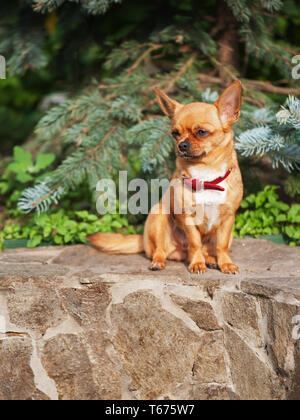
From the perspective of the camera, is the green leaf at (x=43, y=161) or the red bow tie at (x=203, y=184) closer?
the red bow tie at (x=203, y=184)

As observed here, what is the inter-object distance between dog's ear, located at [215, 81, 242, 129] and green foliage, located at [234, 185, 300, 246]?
859 millimetres

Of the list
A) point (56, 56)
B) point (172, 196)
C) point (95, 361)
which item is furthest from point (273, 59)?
point (95, 361)

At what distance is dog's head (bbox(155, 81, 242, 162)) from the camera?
2.28 metres

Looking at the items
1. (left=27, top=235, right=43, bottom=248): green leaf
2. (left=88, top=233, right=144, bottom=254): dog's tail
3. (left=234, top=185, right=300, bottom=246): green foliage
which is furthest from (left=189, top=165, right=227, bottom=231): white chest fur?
(left=27, top=235, right=43, bottom=248): green leaf

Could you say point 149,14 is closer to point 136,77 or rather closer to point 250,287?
point 136,77

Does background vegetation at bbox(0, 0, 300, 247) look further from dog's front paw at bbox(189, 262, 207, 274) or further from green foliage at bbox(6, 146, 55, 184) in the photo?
dog's front paw at bbox(189, 262, 207, 274)

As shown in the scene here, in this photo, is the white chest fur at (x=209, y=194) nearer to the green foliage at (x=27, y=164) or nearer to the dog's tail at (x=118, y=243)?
the dog's tail at (x=118, y=243)

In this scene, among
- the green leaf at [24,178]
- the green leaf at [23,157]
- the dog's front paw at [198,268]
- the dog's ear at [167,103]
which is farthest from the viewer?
the green leaf at [23,157]

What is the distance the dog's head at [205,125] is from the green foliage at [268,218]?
0.82 metres

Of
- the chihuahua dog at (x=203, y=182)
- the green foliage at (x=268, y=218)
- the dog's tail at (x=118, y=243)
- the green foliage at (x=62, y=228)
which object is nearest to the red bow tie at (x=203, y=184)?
the chihuahua dog at (x=203, y=182)

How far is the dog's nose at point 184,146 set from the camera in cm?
226

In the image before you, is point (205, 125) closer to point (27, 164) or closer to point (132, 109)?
point (132, 109)

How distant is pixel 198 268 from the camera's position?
2389 mm

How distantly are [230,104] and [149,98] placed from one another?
1.02 m
